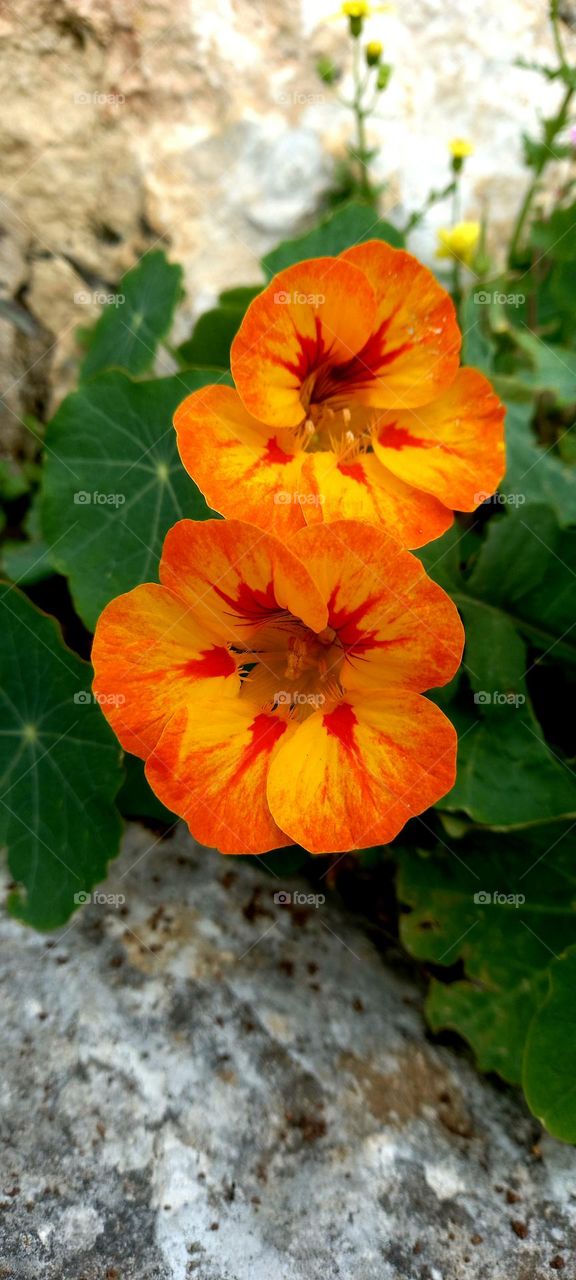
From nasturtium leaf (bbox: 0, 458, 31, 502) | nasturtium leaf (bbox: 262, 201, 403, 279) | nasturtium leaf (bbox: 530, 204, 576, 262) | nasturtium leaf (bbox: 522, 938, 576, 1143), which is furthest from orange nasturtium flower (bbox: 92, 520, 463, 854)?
nasturtium leaf (bbox: 530, 204, 576, 262)

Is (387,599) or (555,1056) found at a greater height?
(387,599)

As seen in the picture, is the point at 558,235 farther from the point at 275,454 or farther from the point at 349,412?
the point at 275,454

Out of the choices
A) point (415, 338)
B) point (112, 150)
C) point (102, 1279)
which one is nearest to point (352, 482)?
point (415, 338)

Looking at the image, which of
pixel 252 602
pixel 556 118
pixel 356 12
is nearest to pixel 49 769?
pixel 252 602

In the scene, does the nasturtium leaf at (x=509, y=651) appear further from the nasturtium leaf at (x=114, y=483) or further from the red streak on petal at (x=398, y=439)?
the nasturtium leaf at (x=114, y=483)

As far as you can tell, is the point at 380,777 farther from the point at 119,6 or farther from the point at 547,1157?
the point at 119,6
